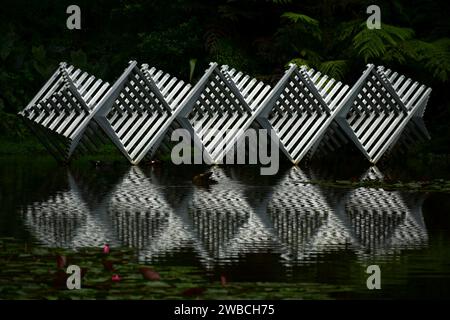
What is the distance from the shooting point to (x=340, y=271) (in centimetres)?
891

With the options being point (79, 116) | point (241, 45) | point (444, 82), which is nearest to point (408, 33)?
point (444, 82)

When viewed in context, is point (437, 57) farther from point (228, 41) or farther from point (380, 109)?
point (228, 41)

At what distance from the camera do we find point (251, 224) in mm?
11758

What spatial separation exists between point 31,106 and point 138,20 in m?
8.16

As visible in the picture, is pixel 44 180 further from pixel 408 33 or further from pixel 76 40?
pixel 76 40

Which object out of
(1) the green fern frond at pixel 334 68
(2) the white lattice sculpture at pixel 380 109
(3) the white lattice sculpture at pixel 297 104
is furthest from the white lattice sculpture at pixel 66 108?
(1) the green fern frond at pixel 334 68

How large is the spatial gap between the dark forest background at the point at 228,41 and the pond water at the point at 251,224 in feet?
16.1

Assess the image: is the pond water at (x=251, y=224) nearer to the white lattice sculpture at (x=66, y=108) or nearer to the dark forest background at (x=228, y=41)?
the white lattice sculpture at (x=66, y=108)

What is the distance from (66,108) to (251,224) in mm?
7825

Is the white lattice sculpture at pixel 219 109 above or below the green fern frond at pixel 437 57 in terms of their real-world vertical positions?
below

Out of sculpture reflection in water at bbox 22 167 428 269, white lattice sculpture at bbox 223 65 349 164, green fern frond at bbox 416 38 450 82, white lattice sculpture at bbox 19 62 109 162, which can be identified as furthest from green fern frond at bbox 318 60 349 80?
sculpture reflection in water at bbox 22 167 428 269

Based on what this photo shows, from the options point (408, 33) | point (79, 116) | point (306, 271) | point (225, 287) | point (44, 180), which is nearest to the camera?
point (225, 287)

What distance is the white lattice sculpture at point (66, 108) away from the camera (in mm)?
18453

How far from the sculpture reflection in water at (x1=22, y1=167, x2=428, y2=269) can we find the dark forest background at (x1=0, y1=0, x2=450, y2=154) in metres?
6.19
